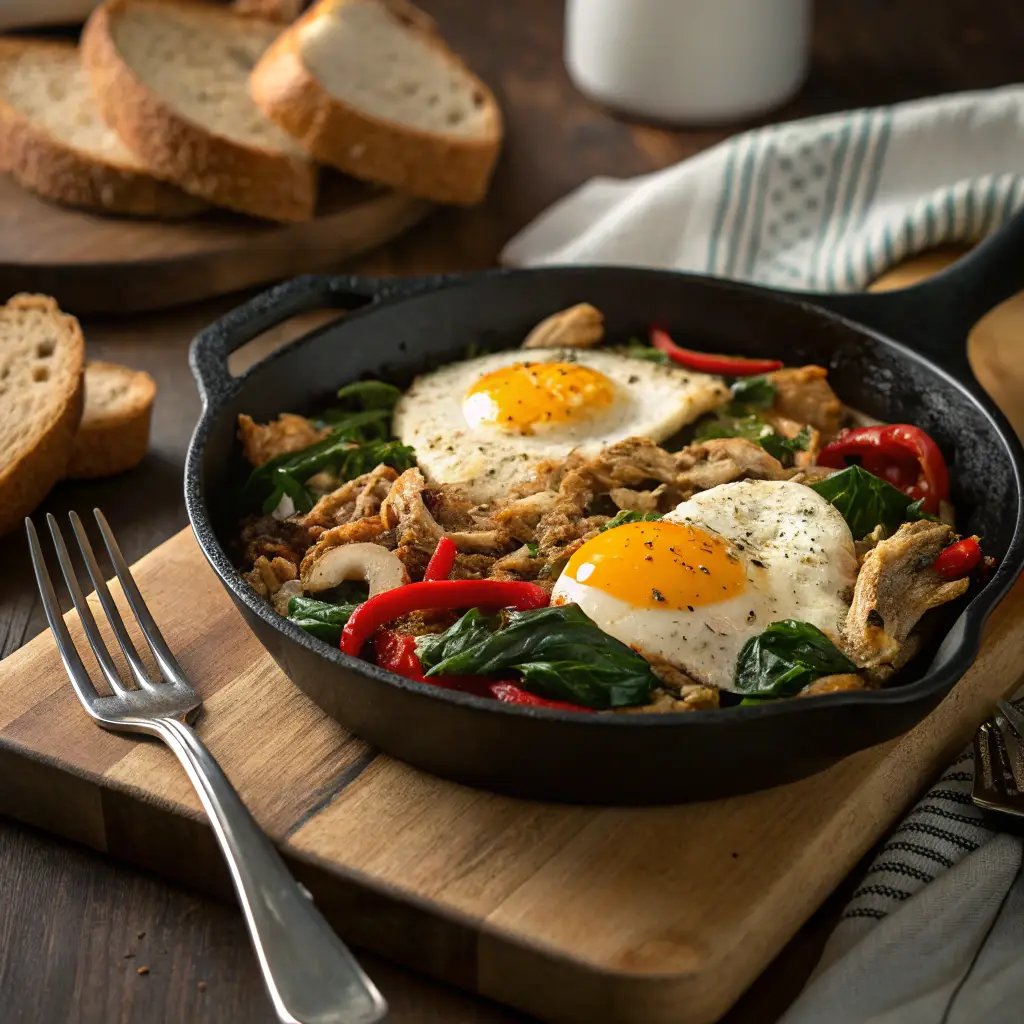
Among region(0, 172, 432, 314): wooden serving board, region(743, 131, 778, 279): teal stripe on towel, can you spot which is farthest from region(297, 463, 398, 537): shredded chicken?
region(743, 131, 778, 279): teal stripe on towel

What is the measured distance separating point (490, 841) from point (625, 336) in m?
2.35

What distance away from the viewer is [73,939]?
317 centimetres

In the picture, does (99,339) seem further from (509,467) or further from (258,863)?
(258,863)

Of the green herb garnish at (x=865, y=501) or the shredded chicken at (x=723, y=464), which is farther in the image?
the shredded chicken at (x=723, y=464)

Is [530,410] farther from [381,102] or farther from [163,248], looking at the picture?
[381,102]

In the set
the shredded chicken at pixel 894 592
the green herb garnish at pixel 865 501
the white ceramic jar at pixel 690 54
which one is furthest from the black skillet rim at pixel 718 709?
the white ceramic jar at pixel 690 54

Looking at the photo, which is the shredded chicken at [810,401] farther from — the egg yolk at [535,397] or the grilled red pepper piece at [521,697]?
the grilled red pepper piece at [521,697]

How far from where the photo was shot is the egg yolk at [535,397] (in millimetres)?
4340

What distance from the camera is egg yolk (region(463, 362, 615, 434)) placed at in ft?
14.2

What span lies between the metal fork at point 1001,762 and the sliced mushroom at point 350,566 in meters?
1.57

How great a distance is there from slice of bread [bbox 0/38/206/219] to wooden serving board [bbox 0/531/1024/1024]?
115 inches

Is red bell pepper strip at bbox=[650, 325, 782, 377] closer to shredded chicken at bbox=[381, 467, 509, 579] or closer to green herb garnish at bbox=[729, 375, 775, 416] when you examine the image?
green herb garnish at bbox=[729, 375, 775, 416]

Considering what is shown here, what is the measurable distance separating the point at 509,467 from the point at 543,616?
98cm

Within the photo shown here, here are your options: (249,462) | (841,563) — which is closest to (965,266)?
(841,563)
